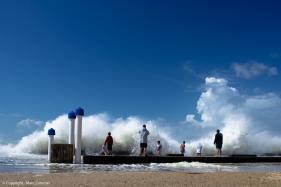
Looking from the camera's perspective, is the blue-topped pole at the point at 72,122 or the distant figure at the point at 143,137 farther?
the distant figure at the point at 143,137

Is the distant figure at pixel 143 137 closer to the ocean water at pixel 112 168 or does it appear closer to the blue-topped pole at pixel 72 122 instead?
the ocean water at pixel 112 168

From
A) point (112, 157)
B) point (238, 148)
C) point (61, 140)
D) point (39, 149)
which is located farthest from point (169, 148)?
point (112, 157)

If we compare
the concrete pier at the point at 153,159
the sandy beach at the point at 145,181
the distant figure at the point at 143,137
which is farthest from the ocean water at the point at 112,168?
the sandy beach at the point at 145,181

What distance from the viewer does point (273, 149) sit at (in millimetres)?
64188

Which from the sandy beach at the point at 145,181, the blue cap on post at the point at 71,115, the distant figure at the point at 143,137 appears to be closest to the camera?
the sandy beach at the point at 145,181

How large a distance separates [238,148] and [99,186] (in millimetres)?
47682

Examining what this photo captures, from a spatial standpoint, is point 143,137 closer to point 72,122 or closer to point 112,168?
point 72,122

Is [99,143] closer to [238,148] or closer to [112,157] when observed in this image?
[238,148]

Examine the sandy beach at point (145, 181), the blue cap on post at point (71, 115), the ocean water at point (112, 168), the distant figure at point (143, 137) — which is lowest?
the ocean water at point (112, 168)

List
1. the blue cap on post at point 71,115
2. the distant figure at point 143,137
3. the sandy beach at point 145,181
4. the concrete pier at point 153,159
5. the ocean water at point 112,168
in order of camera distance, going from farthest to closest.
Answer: the distant figure at point 143,137 → the concrete pier at point 153,159 → the blue cap on post at point 71,115 → the ocean water at point 112,168 → the sandy beach at point 145,181

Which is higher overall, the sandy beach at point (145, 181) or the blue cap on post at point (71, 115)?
the blue cap on post at point (71, 115)

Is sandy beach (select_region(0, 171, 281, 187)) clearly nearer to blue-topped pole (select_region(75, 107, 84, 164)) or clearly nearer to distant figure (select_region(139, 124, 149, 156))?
blue-topped pole (select_region(75, 107, 84, 164))

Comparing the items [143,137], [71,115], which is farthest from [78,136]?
[143,137]

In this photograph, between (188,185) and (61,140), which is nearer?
(188,185)
